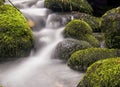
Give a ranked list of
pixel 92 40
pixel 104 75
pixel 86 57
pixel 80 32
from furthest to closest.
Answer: pixel 80 32
pixel 92 40
pixel 86 57
pixel 104 75

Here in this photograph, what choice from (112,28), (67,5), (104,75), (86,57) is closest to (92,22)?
(67,5)

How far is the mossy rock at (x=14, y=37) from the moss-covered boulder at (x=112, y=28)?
202cm

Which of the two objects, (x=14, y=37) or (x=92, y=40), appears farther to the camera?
(x=92, y=40)

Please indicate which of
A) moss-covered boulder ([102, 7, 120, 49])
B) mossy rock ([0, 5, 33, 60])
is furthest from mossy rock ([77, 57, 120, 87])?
mossy rock ([0, 5, 33, 60])

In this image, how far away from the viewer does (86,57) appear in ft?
21.8

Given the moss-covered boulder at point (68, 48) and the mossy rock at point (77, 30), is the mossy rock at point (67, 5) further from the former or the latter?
the moss-covered boulder at point (68, 48)

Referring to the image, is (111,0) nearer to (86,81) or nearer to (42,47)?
(42,47)

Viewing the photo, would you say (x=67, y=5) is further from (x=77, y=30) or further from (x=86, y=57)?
(x=86, y=57)

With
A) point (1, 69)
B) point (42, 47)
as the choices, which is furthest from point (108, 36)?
point (1, 69)

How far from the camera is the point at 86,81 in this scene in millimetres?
5180

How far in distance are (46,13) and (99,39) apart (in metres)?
2.47

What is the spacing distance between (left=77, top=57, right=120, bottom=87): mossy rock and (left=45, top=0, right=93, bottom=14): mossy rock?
18.6 feet

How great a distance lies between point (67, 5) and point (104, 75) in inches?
245

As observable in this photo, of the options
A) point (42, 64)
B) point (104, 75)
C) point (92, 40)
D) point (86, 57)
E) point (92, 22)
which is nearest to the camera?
point (104, 75)
